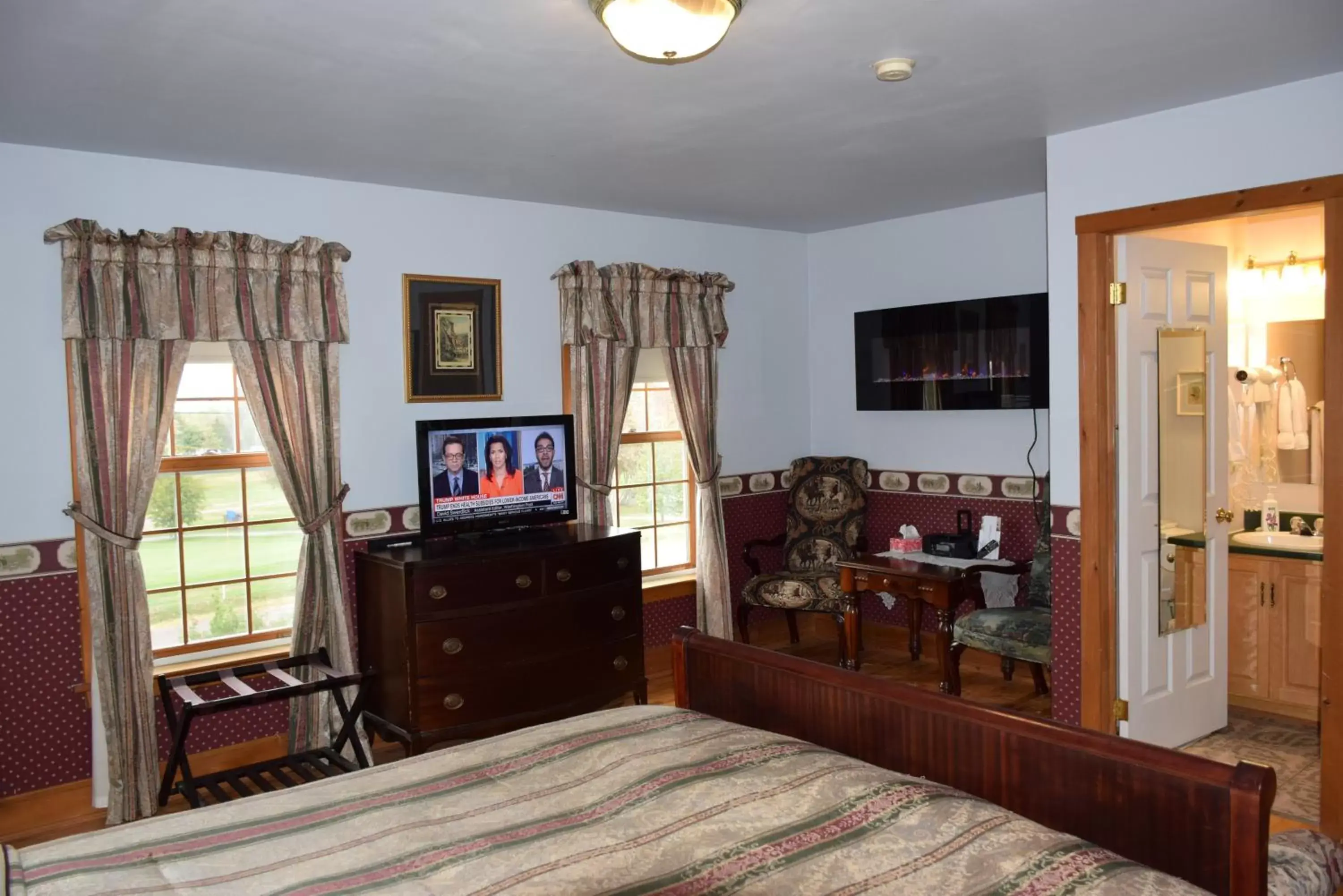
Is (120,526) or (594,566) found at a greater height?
(120,526)

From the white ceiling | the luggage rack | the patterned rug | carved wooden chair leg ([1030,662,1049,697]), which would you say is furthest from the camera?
carved wooden chair leg ([1030,662,1049,697])

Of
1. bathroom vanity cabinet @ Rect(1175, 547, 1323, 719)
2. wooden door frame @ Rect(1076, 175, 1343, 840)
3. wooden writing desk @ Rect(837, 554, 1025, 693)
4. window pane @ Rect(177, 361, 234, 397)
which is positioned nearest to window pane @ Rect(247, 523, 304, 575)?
window pane @ Rect(177, 361, 234, 397)

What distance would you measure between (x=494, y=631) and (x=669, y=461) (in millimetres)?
1906

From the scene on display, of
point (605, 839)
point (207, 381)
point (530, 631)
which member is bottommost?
point (530, 631)

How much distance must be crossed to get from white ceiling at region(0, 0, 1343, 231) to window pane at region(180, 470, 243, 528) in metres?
1.34

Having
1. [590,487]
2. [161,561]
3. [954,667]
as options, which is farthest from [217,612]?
[954,667]

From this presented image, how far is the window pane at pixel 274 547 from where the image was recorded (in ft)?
14.6

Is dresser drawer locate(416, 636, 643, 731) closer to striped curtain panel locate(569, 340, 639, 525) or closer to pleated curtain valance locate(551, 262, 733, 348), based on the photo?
striped curtain panel locate(569, 340, 639, 525)

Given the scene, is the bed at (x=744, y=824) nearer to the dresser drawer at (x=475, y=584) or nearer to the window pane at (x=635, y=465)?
the dresser drawer at (x=475, y=584)

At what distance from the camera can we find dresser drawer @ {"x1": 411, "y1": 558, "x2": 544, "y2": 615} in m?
4.14

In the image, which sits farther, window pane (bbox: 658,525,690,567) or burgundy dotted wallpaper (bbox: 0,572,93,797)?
window pane (bbox: 658,525,690,567)

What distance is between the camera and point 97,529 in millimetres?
3852

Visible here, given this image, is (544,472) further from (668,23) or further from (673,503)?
(668,23)

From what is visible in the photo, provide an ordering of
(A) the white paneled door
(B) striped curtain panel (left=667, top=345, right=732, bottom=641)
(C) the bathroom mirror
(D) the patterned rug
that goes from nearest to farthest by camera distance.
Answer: (D) the patterned rug → (A) the white paneled door → (C) the bathroom mirror → (B) striped curtain panel (left=667, top=345, right=732, bottom=641)
